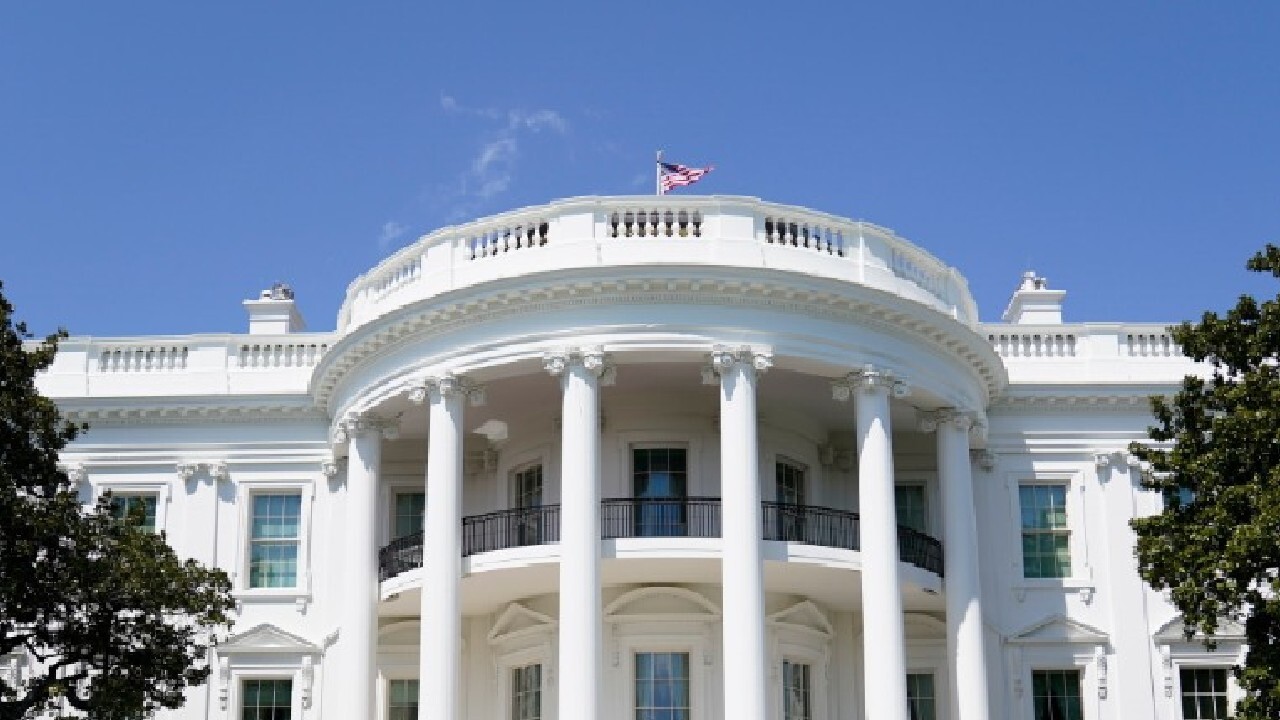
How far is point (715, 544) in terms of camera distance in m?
26.5

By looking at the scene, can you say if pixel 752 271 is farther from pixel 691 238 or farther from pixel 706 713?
pixel 706 713

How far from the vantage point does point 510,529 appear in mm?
29297

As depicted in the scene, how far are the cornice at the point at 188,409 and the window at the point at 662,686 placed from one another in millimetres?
7762

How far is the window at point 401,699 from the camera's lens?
30391 millimetres

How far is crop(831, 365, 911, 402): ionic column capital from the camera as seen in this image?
27.1 metres

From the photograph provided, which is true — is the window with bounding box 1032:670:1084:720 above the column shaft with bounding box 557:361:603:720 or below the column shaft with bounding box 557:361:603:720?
below

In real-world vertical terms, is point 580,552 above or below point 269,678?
above

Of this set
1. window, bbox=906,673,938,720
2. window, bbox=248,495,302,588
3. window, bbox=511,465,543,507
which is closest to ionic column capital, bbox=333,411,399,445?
window, bbox=511,465,543,507

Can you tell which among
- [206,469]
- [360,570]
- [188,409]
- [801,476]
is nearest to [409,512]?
[360,570]

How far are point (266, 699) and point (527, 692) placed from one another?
479cm

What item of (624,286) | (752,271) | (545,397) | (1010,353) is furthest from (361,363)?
(1010,353)

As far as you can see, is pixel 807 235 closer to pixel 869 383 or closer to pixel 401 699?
pixel 869 383

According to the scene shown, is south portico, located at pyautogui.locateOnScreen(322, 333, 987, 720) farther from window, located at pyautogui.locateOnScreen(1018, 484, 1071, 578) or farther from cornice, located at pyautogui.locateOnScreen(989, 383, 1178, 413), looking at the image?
cornice, located at pyautogui.locateOnScreen(989, 383, 1178, 413)

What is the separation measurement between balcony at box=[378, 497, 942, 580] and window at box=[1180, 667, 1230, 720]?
4.91m
